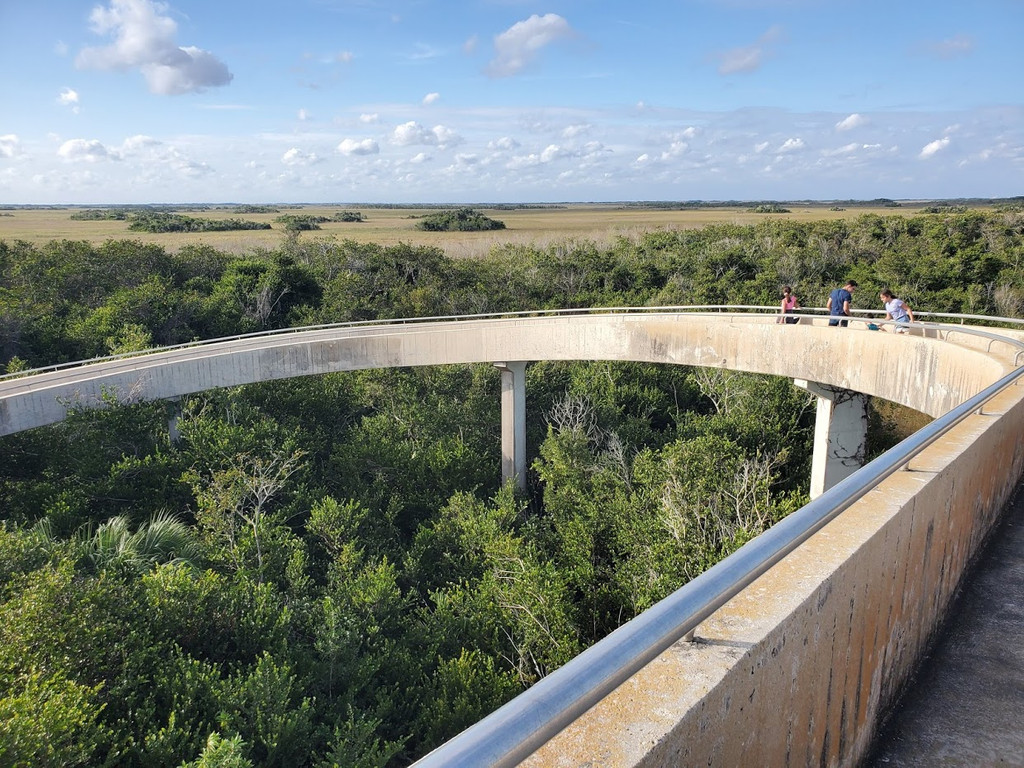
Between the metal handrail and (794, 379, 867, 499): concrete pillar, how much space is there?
57.9 feet

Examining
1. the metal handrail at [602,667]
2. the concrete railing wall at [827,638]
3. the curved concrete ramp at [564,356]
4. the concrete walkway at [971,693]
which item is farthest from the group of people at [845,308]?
the metal handrail at [602,667]

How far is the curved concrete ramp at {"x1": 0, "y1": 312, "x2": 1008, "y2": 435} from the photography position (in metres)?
14.0

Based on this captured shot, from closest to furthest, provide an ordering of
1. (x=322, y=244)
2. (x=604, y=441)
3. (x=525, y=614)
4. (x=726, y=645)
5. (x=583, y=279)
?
(x=726, y=645) → (x=525, y=614) → (x=604, y=441) → (x=583, y=279) → (x=322, y=244)

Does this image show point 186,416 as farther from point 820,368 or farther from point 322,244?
point 322,244

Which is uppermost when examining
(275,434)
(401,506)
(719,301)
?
(719,301)

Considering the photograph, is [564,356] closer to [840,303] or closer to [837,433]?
[837,433]

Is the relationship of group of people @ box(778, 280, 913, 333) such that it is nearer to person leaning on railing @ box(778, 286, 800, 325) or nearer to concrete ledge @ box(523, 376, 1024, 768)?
person leaning on railing @ box(778, 286, 800, 325)

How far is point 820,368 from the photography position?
678 inches

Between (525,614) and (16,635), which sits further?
(525,614)

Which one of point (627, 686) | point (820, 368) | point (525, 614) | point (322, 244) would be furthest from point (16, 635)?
point (322, 244)

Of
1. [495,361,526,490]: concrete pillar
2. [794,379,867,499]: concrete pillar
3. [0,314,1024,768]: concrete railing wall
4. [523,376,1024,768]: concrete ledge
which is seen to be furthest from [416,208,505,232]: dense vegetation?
[523,376,1024,768]: concrete ledge

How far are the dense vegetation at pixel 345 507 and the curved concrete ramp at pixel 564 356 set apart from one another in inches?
59.6

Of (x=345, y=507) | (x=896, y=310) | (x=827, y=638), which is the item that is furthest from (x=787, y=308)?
(x=827, y=638)

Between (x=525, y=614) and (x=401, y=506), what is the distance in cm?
Answer: 935
